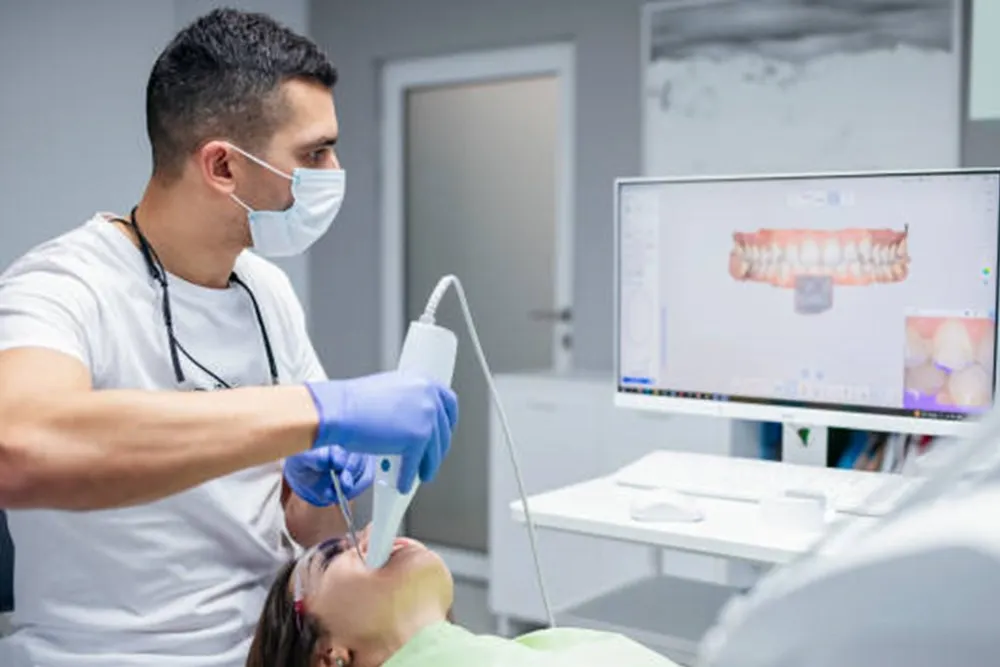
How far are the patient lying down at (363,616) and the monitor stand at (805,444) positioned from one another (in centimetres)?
85

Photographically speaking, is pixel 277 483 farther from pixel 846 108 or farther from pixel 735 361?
pixel 846 108

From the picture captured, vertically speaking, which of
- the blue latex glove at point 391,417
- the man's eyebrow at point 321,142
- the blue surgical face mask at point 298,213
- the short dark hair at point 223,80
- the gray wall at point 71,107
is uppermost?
the gray wall at point 71,107

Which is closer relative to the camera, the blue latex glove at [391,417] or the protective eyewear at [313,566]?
the blue latex glove at [391,417]

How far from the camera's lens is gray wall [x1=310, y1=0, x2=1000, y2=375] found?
148 inches

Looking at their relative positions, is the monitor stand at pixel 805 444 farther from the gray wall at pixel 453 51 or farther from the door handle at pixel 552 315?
the door handle at pixel 552 315

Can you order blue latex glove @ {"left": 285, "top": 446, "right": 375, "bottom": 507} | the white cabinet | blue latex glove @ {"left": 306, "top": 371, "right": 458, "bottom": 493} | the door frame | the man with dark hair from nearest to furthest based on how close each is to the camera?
blue latex glove @ {"left": 306, "top": 371, "right": 458, "bottom": 493}
the man with dark hair
blue latex glove @ {"left": 285, "top": 446, "right": 375, "bottom": 507}
the white cabinet
the door frame

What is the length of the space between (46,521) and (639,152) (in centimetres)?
267

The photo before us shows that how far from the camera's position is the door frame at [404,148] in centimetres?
391

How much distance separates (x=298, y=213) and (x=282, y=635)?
1.89 feet

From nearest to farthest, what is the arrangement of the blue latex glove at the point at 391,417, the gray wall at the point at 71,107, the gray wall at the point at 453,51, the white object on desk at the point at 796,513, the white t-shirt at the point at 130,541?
the blue latex glove at the point at 391,417 → the white t-shirt at the point at 130,541 → the white object on desk at the point at 796,513 → the gray wall at the point at 71,107 → the gray wall at the point at 453,51

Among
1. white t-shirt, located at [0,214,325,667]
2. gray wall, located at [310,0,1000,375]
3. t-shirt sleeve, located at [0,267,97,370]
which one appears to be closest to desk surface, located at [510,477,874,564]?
white t-shirt, located at [0,214,325,667]

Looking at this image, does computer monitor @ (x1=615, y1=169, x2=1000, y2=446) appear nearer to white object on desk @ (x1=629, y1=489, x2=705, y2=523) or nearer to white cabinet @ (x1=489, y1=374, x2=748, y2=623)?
white object on desk @ (x1=629, y1=489, x2=705, y2=523)

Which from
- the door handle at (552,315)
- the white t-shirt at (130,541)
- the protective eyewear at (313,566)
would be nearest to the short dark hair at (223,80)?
the white t-shirt at (130,541)

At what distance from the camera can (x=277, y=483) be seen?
1586mm
